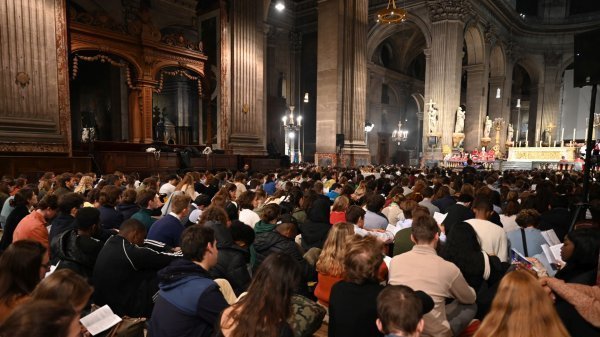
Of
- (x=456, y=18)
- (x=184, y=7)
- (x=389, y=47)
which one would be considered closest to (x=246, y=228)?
(x=184, y=7)

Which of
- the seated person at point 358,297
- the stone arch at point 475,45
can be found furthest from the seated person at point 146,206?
the stone arch at point 475,45

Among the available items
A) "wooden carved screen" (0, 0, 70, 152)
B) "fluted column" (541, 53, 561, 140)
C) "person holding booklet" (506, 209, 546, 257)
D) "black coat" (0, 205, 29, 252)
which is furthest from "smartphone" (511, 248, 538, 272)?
"fluted column" (541, 53, 561, 140)

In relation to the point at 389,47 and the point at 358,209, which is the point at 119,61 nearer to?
the point at 358,209

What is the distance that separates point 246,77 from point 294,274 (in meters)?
14.3

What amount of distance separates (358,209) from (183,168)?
399 inches

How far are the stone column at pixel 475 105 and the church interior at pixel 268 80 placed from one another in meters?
0.10

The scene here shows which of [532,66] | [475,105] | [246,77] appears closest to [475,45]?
[475,105]

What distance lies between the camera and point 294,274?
1893mm

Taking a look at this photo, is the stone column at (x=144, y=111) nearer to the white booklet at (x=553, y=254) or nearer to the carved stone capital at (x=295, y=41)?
the carved stone capital at (x=295, y=41)

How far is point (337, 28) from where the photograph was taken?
17.3 m

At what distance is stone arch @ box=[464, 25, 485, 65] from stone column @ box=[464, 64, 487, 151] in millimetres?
536

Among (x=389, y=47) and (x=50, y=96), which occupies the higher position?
(x=389, y=47)

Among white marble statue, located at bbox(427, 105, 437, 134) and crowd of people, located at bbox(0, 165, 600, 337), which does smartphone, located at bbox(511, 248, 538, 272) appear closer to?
crowd of people, located at bbox(0, 165, 600, 337)

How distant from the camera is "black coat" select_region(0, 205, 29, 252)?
4.65m
